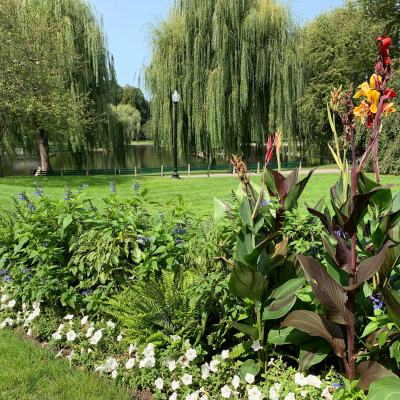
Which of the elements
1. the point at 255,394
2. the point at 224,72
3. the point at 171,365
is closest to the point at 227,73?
the point at 224,72

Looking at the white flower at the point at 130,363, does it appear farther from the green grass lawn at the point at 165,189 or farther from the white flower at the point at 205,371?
the green grass lawn at the point at 165,189

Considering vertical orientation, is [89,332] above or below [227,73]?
below

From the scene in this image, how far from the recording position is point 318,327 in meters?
2.27

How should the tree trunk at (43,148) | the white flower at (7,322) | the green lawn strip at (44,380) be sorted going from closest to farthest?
the green lawn strip at (44,380) < the white flower at (7,322) < the tree trunk at (43,148)

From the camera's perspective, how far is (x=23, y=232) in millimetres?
3820

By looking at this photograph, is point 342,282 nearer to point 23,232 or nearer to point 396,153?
point 23,232

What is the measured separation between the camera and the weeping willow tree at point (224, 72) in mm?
18203

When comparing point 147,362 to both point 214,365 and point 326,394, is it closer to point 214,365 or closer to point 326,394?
point 214,365

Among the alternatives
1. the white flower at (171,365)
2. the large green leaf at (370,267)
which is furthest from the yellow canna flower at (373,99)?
the white flower at (171,365)

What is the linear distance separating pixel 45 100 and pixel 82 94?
2649 millimetres

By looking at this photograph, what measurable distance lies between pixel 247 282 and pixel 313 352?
0.53m

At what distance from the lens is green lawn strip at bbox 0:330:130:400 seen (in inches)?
106

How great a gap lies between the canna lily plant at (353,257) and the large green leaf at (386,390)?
270mm

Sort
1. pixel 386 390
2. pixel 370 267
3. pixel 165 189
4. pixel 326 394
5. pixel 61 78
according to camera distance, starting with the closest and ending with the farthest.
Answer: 1. pixel 386 390
2. pixel 370 267
3. pixel 326 394
4. pixel 165 189
5. pixel 61 78
